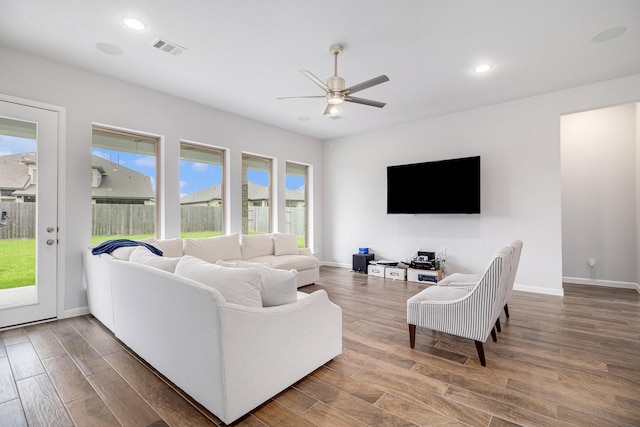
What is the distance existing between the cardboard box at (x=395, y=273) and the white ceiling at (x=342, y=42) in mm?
3011

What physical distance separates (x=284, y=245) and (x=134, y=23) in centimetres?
367

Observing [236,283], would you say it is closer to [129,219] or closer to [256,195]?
[129,219]

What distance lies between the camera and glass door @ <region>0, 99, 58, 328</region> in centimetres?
313

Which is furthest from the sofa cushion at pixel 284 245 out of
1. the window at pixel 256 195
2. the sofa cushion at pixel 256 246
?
the window at pixel 256 195

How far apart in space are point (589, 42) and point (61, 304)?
653cm

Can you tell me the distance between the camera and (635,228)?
4.65m

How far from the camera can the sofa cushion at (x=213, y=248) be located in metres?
4.24

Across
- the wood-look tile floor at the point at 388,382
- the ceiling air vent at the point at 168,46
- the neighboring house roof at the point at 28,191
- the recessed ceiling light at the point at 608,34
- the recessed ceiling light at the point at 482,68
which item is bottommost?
the wood-look tile floor at the point at 388,382

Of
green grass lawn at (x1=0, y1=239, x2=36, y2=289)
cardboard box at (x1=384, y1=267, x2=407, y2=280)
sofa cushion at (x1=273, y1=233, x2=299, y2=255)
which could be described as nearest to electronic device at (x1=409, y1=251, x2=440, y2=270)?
cardboard box at (x1=384, y1=267, x2=407, y2=280)

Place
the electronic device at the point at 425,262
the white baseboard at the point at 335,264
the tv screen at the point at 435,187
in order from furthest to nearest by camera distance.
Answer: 1. the white baseboard at the point at 335,264
2. the electronic device at the point at 425,262
3. the tv screen at the point at 435,187

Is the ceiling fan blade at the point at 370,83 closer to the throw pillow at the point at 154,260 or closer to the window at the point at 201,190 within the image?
the throw pillow at the point at 154,260

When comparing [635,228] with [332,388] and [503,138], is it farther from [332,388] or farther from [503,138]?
[332,388]

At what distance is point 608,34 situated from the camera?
294cm

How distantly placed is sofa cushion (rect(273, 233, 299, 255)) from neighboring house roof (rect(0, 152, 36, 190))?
10.9ft
